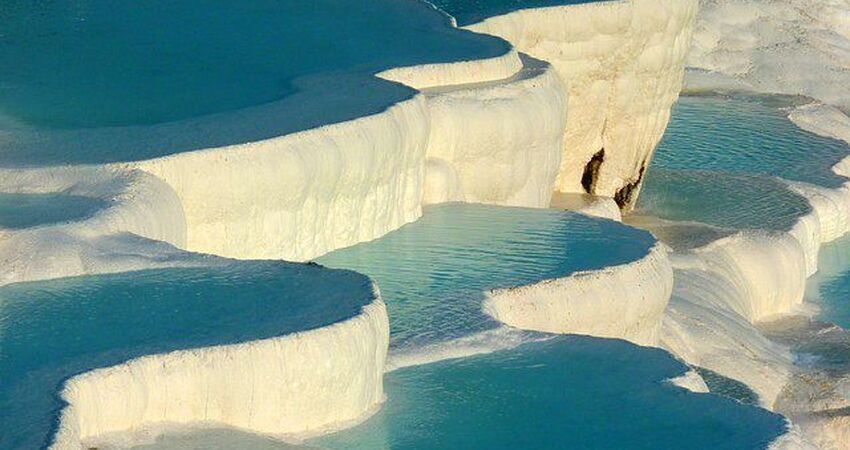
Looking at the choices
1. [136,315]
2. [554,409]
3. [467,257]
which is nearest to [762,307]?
[467,257]

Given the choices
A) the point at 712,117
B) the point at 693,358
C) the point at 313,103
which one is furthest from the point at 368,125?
the point at 712,117

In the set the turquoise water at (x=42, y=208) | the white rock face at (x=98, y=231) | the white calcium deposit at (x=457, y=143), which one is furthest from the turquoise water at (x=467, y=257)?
the turquoise water at (x=42, y=208)

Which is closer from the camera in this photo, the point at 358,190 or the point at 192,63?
the point at 358,190

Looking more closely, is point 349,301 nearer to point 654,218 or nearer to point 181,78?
point 181,78

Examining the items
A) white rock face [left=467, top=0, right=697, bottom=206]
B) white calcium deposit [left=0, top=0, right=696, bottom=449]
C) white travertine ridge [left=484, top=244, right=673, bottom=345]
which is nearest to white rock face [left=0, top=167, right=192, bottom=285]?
white calcium deposit [left=0, top=0, right=696, bottom=449]

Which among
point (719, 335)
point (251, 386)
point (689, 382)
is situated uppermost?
point (251, 386)

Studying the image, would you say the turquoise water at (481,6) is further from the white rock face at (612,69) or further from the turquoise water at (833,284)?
the turquoise water at (833,284)

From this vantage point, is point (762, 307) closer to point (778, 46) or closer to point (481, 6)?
point (481, 6)
